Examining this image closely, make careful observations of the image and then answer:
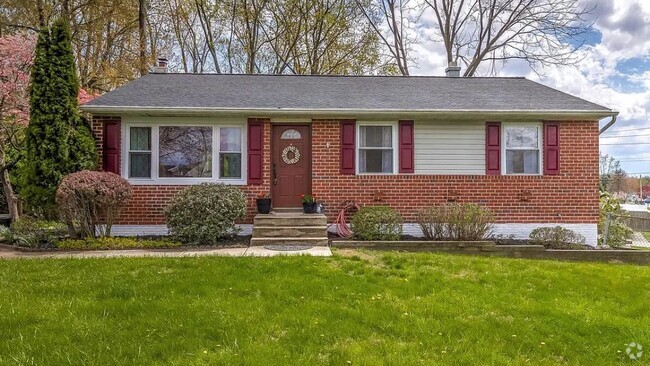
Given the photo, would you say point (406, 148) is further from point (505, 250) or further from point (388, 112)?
point (505, 250)

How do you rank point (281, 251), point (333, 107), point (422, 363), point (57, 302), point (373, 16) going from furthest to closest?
point (373, 16), point (333, 107), point (281, 251), point (57, 302), point (422, 363)

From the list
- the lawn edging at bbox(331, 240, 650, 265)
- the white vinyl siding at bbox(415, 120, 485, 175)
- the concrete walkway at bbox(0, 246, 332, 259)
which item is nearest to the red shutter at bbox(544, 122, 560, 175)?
the white vinyl siding at bbox(415, 120, 485, 175)

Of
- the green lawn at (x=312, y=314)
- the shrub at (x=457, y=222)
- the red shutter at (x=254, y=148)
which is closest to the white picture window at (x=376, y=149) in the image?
the shrub at (x=457, y=222)

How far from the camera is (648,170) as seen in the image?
56125 millimetres

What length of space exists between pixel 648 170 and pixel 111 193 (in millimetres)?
68934

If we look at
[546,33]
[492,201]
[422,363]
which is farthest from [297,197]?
[546,33]

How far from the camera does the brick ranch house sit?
29.2 ft

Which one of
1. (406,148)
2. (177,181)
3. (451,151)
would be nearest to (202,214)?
(177,181)

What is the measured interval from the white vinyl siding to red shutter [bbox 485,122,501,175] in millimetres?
86

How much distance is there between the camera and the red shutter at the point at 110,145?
8.74 meters

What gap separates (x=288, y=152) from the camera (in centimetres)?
930

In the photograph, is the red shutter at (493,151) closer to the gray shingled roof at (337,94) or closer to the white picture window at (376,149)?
the gray shingled roof at (337,94)

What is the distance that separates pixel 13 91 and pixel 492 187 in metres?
12.0

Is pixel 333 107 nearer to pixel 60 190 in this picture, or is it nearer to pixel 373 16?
pixel 60 190
